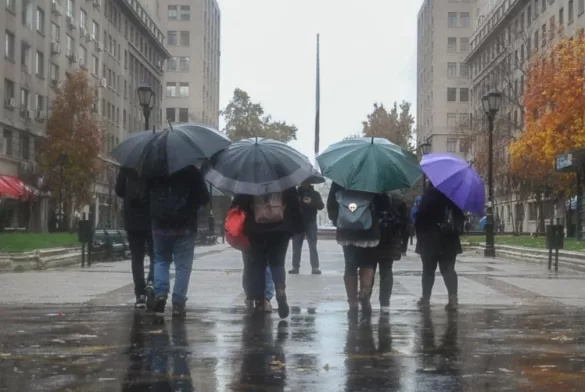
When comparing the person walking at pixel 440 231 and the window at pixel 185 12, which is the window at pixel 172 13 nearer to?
the window at pixel 185 12

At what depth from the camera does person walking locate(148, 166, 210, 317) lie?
9.57 meters

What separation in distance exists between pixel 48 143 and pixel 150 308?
46.9 m

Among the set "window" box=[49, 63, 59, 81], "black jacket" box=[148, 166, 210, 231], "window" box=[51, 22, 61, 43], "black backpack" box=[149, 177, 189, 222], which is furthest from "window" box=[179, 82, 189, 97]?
"black backpack" box=[149, 177, 189, 222]

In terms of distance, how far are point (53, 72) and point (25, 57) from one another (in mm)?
5847

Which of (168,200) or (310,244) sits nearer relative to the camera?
(168,200)

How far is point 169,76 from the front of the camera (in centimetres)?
11438

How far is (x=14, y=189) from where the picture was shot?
50562 millimetres

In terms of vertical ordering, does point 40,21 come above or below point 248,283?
above

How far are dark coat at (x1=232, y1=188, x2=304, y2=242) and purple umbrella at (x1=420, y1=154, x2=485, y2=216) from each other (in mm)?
1862

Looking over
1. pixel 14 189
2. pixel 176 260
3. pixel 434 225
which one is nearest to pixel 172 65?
pixel 14 189

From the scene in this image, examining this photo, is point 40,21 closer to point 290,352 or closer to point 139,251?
point 139,251

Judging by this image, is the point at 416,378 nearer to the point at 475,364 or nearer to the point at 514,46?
the point at 475,364

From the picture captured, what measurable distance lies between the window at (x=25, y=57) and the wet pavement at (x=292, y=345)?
43.6 metres

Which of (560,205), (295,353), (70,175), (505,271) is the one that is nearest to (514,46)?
(560,205)
